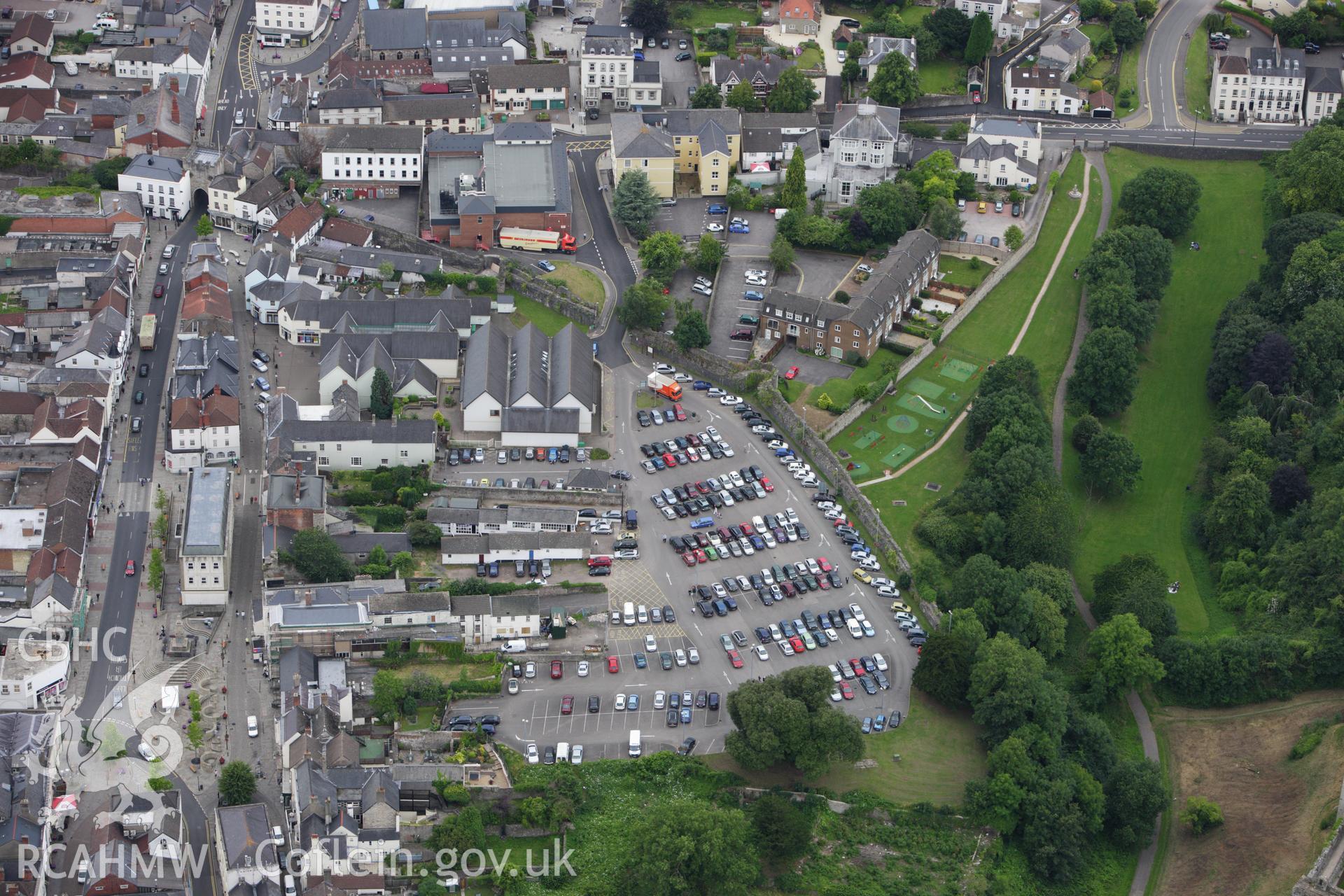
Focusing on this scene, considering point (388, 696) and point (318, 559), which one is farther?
point (318, 559)

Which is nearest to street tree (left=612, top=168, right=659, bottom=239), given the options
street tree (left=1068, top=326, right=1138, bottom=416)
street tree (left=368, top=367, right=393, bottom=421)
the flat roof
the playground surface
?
the playground surface

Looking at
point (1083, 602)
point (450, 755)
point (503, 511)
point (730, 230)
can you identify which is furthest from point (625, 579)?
point (730, 230)

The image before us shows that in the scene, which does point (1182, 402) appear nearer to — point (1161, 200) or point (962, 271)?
point (1161, 200)

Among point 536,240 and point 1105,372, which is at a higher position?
point 536,240

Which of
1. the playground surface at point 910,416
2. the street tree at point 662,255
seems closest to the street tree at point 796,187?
the street tree at point 662,255

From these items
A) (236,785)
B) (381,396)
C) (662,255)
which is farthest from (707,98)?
(236,785)

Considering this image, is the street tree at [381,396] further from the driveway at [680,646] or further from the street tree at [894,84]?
the street tree at [894,84]

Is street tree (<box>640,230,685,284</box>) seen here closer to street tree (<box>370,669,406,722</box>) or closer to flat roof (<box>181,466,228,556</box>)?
flat roof (<box>181,466,228,556</box>)

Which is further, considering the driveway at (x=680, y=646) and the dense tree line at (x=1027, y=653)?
the driveway at (x=680, y=646)
